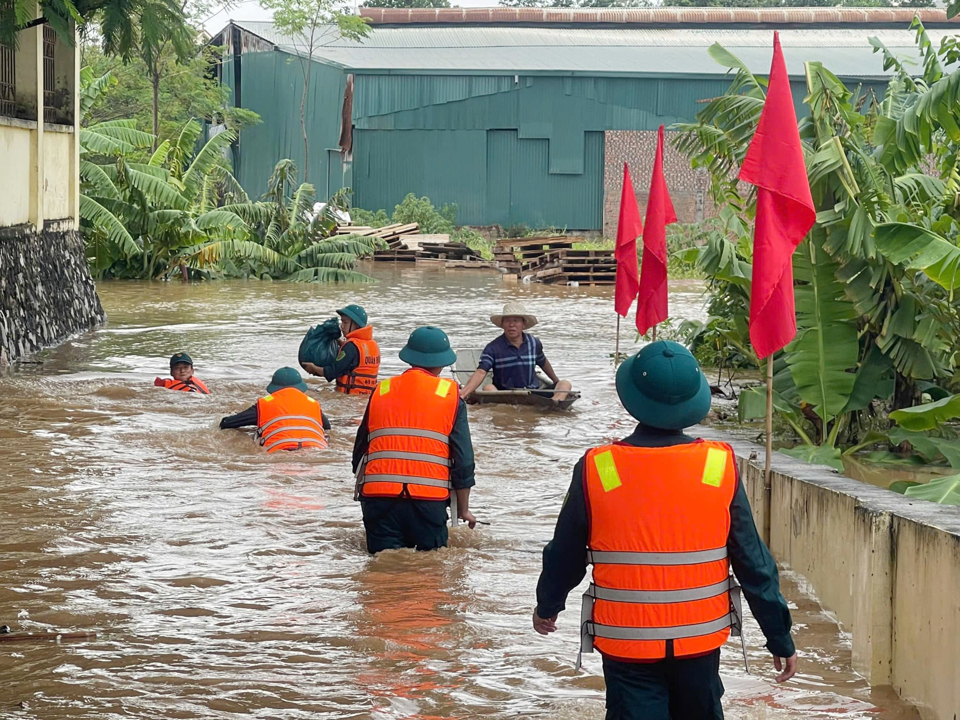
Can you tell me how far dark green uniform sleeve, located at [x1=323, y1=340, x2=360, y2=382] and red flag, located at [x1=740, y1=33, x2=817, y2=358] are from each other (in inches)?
267

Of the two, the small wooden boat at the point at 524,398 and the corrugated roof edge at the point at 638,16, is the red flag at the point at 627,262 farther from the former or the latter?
the corrugated roof edge at the point at 638,16

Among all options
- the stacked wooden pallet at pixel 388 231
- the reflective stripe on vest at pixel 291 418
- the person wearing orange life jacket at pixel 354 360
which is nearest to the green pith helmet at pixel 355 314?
the person wearing orange life jacket at pixel 354 360

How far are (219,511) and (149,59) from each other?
857 centimetres

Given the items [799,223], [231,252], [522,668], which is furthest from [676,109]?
[522,668]

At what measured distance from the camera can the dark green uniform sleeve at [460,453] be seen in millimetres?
7543

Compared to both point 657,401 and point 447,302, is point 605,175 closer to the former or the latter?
point 447,302

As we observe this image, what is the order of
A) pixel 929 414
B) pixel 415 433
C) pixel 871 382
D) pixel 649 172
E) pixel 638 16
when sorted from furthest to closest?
pixel 638 16, pixel 649 172, pixel 871 382, pixel 929 414, pixel 415 433

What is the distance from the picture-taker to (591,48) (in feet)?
155

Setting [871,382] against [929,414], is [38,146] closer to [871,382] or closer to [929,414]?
[871,382]

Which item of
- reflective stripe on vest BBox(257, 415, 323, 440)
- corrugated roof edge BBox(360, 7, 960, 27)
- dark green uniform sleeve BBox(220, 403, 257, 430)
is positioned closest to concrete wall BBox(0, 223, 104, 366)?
dark green uniform sleeve BBox(220, 403, 257, 430)

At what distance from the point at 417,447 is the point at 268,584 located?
1.26 meters

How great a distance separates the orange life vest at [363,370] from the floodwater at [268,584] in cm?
19

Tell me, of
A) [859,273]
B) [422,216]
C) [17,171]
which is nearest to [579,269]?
[422,216]

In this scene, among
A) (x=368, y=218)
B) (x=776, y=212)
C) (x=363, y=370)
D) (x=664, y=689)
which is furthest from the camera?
(x=368, y=218)
